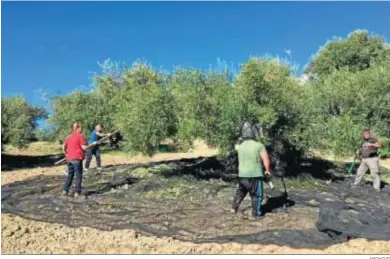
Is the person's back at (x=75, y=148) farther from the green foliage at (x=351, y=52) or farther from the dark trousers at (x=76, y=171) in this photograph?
the green foliage at (x=351, y=52)

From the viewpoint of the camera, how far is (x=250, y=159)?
10156 mm

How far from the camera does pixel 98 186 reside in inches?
571

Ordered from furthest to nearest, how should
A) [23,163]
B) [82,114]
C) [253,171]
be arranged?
[82,114] → [23,163] → [253,171]

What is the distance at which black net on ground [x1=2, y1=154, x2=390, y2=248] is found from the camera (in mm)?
8835

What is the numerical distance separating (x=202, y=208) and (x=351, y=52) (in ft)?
126

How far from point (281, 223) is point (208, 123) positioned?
4703 millimetres

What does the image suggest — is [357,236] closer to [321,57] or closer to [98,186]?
[98,186]

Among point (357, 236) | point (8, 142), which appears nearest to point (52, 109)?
point (8, 142)

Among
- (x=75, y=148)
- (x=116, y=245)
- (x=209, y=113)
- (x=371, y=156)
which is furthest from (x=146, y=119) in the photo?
(x=116, y=245)

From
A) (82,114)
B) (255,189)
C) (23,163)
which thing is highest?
(82,114)

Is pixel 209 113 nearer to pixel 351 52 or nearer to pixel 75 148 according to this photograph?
pixel 75 148

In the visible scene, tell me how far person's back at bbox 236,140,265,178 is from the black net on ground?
2.77 ft

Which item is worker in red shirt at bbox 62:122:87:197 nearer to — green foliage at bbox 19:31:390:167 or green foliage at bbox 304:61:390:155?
green foliage at bbox 19:31:390:167

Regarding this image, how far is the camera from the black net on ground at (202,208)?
8.84 metres
